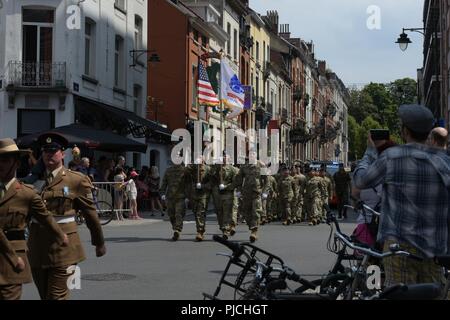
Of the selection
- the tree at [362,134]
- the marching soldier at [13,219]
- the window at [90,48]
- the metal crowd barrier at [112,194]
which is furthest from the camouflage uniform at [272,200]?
the tree at [362,134]

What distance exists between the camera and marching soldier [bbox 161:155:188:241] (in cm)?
1538

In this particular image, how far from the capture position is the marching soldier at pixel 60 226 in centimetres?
570

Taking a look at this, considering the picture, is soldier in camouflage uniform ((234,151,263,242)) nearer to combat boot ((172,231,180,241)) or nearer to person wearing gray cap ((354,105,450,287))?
combat boot ((172,231,180,241))

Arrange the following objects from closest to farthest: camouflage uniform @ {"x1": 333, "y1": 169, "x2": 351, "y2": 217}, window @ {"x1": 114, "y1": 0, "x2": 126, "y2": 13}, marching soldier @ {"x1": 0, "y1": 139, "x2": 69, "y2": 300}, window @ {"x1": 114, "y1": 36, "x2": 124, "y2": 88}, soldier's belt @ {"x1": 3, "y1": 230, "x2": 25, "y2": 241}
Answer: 1. marching soldier @ {"x1": 0, "y1": 139, "x2": 69, "y2": 300}
2. soldier's belt @ {"x1": 3, "y1": 230, "x2": 25, "y2": 241}
3. camouflage uniform @ {"x1": 333, "y1": 169, "x2": 351, "y2": 217}
4. window @ {"x1": 114, "y1": 0, "x2": 126, "y2": 13}
5. window @ {"x1": 114, "y1": 36, "x2": 124, "y2": 88}

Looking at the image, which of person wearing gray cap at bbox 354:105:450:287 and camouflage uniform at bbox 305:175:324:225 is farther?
camouflage uniform at bbox 305:175:324:225

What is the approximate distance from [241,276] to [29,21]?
23.3 metres

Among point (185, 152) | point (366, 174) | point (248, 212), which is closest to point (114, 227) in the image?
point (185, 152)

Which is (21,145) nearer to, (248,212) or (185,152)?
(185,152)

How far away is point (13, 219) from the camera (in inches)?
194

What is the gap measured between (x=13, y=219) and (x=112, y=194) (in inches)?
665

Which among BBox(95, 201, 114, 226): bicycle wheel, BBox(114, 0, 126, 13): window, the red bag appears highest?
BBox(114, 0, 126, 13): window

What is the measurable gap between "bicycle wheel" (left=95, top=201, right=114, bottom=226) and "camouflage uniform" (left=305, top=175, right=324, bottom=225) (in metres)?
5.82

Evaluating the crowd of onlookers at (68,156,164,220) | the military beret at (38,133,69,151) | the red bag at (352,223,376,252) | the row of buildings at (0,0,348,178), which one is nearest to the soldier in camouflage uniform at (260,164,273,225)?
the row of buildings at (0,0,348,178)

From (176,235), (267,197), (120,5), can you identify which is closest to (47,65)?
(120,5)
